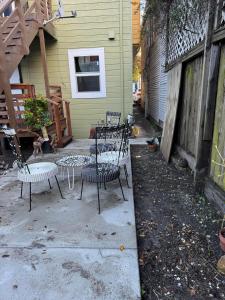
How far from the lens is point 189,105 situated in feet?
12.5

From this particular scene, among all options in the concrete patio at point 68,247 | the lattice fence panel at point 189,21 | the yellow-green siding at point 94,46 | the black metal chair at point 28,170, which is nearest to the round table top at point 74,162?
the black metal chair at point 28,170

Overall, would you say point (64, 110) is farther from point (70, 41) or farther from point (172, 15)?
point (172, 15)

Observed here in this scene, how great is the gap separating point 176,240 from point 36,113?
11.5 ft

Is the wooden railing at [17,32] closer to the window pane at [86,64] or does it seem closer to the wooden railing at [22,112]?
the wooden railing at [22,112]

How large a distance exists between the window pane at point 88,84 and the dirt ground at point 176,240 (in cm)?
384

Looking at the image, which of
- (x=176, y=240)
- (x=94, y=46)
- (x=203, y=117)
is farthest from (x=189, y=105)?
(x=94, y=46)

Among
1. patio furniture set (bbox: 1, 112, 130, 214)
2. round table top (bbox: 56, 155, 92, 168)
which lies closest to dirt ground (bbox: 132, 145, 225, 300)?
patio furniture set (bbox: 1, 112, 130, 214)

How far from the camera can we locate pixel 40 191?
305 cm

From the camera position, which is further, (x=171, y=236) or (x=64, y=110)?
(x=64, y=110)

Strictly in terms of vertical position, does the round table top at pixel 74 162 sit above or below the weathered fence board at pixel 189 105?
below

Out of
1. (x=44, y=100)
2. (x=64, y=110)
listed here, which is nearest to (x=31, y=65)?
(x=64, y=110)

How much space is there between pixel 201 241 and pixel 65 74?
5.71 meters

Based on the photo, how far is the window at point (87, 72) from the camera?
251 inches

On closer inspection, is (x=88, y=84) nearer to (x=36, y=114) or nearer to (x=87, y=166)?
(x=36, y=114)
